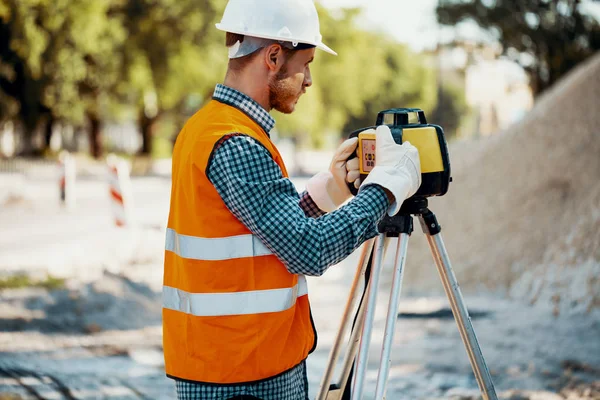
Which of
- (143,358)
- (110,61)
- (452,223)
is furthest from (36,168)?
(143,358)

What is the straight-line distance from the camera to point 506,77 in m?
34.9

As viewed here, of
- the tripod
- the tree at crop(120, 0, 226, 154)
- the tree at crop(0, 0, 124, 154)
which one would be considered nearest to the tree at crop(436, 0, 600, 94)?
the tree at crop(120, 0, 226, 154)

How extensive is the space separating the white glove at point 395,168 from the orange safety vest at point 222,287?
0.29m

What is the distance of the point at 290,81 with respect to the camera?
196cm

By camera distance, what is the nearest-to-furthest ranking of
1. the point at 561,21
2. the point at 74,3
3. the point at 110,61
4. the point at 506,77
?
the point at 74,3, the point at 110,61, the point at 561,21, the point at 506,77

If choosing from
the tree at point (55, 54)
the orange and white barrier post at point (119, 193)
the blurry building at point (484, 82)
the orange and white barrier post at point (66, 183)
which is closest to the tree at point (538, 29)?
the blurry building at point (484, 82)

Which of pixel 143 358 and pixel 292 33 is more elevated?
pixel 292 33

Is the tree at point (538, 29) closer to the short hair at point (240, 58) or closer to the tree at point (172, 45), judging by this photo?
the tree at point (172, 45)

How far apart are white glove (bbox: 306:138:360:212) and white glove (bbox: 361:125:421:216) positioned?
0.54 ft

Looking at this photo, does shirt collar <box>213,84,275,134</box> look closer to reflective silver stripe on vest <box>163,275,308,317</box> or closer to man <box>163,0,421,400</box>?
man <box>163,0,421,400</box>

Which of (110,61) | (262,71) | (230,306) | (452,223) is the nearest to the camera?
(230,306)

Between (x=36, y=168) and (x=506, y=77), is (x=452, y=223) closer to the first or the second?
(x=36, y=168)

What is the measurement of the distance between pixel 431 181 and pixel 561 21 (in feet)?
92.2

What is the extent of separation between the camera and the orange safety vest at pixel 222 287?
5.95ft
